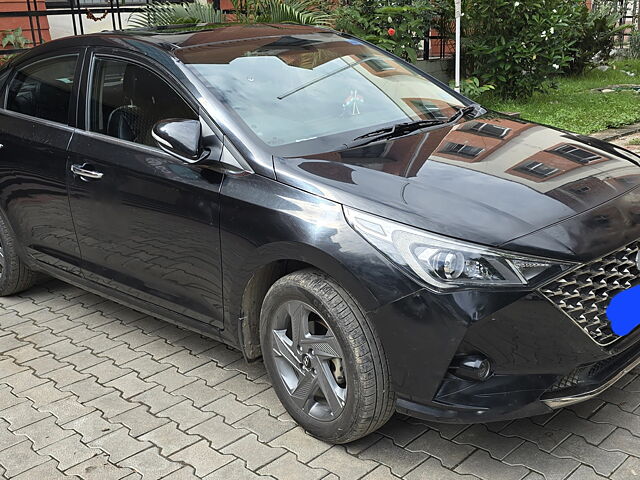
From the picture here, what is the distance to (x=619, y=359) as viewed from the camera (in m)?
2.79

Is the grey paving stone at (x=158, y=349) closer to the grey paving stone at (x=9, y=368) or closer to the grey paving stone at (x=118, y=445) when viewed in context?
the grey paving stone at (x=9, y=368)

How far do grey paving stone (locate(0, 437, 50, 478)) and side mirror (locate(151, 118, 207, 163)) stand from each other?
4.67ft

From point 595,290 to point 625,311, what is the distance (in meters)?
0.19

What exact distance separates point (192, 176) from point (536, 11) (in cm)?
802

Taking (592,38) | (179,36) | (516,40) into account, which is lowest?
(592,38)

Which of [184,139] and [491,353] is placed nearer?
[491,353]

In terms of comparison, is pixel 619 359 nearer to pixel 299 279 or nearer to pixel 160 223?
pixel 299 279

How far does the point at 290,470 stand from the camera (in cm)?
293

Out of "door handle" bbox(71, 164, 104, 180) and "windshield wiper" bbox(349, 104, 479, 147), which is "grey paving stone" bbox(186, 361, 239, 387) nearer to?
"door handle" bbox(71, 164, 104, 180)

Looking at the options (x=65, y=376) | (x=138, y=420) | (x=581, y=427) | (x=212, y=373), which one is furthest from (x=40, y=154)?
(x=581, y=427)

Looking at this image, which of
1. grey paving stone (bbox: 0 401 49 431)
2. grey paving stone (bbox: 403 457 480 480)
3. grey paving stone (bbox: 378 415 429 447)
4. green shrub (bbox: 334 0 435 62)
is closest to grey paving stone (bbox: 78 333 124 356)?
grey paving stone (bbox: 0 401 49 431)

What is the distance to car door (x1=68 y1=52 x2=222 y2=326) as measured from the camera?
3.36 meters

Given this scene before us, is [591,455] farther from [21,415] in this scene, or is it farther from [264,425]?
[21,415]

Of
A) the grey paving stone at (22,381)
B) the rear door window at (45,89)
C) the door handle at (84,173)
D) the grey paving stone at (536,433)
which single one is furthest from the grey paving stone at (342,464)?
the rear door window at (45,89)
